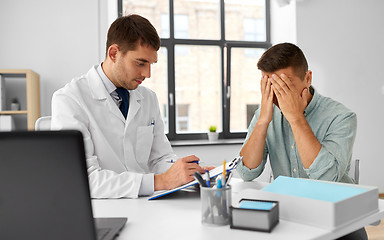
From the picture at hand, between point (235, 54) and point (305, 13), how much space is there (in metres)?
0.89

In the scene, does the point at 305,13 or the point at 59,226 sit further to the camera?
the point at 305,13

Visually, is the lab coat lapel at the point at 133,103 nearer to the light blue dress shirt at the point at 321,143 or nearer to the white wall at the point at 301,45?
the light blue dress shirt at the point at 321,143

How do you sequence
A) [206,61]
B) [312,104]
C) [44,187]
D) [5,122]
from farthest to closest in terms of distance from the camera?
1. [206,61]
2. [5,122]
3. [312,104]
4. [44,187]

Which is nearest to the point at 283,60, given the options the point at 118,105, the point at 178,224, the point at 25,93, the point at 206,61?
the point at 118,105

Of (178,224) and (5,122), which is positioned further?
(5,122)

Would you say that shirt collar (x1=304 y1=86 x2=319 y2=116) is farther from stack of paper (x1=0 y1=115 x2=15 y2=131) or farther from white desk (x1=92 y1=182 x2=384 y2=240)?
stack of paper (x1=0 y1=115 x2=15 y2=131)

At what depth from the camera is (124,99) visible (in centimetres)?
163

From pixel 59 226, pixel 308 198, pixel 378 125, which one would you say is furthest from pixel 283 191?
pixel 378 125

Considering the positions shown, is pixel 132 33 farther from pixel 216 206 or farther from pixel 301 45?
pixel 301 45

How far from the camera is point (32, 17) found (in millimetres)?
3361

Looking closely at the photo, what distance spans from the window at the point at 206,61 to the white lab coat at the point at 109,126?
7.05ft

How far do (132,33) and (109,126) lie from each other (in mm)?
425

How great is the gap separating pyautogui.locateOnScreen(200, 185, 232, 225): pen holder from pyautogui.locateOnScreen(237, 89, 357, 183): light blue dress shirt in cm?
62

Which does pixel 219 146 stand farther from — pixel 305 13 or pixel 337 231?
pixel 337 231
